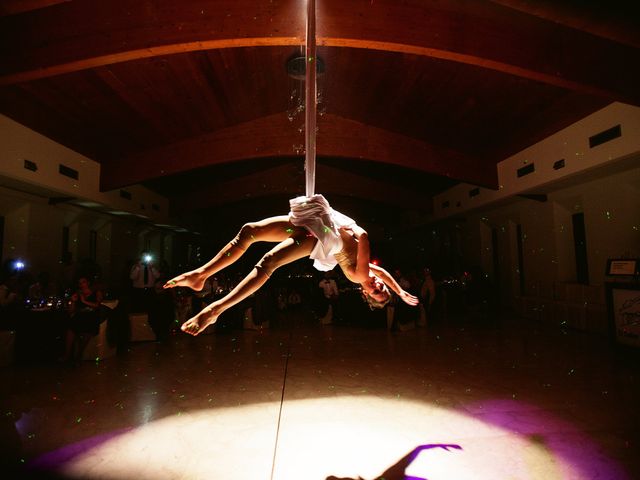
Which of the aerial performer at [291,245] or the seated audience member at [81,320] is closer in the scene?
the aerial performer at [291,245]

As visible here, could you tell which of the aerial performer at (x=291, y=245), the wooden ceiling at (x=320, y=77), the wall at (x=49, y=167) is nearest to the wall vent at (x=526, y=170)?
the wooden ceiling at (x=320, y=77)

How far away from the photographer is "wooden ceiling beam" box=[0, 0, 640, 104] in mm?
3523

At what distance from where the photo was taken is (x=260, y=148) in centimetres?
675

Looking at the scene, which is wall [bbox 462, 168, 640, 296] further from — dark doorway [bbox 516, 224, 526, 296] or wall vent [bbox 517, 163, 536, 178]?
wall vent [bbox 517, 163, 536, 178]

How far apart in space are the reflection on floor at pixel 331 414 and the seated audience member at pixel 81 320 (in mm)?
301

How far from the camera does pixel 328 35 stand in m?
3.63

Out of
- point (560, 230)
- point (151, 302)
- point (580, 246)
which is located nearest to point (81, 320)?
point (151, 302)

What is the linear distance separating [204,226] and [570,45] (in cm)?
1188

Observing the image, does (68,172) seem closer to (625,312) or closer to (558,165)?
(558,165)

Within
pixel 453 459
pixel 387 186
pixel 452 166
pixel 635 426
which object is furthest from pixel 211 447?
pixel 387 186

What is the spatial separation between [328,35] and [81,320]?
14.4 ft

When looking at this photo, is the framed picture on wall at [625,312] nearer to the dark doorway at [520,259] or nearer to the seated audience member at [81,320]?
the dark doorway at [520,259]

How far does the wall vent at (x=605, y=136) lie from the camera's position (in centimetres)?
471

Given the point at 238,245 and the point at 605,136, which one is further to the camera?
the point at 605,136
